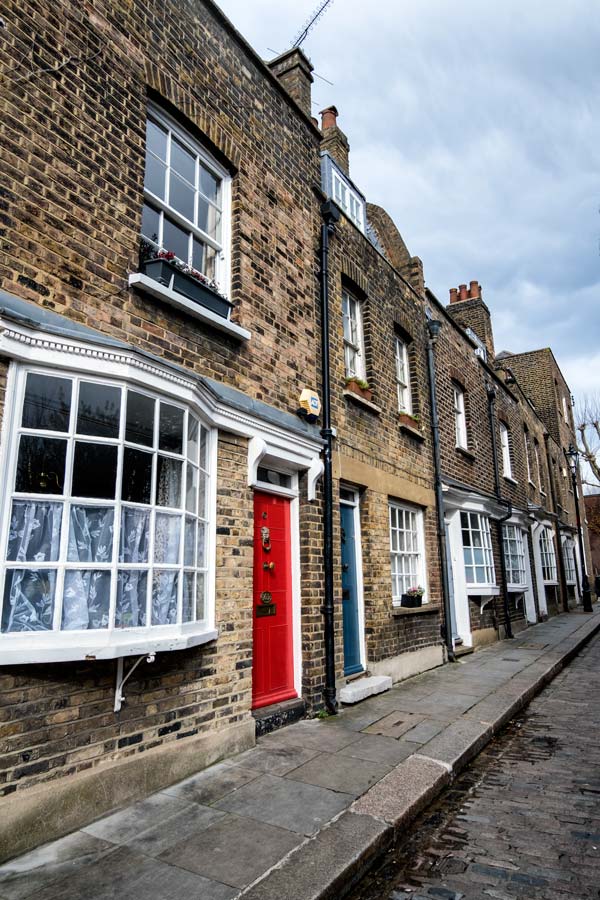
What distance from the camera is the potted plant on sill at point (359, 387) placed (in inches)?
313

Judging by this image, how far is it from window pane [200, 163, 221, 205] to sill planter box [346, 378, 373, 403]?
9.81ft

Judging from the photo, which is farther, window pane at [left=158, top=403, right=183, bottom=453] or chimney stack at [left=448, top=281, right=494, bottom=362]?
chimney stack at [left=448, top=281, right=494, bottom=362]

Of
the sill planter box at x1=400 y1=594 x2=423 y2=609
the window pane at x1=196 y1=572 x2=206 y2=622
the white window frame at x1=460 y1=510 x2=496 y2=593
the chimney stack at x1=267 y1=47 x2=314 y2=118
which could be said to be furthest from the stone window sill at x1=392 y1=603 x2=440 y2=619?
the chimney stack at x1=267 y1=47 x2=314 y2=118

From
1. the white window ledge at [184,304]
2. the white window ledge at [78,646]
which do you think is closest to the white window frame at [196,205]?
the white window ledge at [184,304]

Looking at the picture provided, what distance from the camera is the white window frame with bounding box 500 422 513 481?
15.6 meters

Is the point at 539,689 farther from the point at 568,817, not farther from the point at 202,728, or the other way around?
the point at 202,728

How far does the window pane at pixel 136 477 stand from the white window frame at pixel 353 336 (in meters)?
4.61

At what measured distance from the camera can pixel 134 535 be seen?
4.12 m

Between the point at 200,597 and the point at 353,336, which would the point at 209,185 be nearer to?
the point at 353,336

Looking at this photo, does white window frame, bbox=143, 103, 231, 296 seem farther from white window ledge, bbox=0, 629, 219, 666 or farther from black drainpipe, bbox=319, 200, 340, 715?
white window ledge, bbox=0, 629, 219, 666

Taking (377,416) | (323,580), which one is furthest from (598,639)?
(323,580)

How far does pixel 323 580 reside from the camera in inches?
258

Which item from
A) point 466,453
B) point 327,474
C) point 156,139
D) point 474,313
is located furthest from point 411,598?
point 474,313

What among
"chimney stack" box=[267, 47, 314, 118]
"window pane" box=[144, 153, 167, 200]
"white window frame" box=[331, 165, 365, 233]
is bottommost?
"window pane" box=[144, 153, 167, 200]
